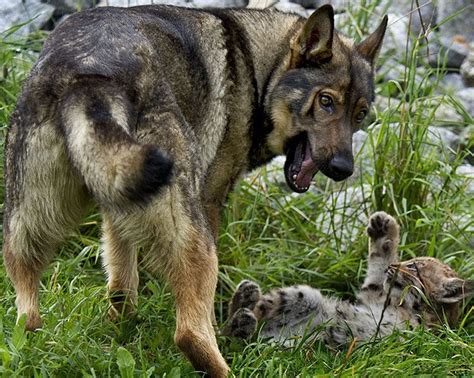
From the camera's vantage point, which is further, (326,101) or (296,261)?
(296,261)

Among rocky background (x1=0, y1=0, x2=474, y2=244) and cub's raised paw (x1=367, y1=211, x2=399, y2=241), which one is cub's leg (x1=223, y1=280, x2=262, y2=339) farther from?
rocky background (x1=0, y1=0, x2=474, y2=244)

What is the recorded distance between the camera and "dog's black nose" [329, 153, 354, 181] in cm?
475

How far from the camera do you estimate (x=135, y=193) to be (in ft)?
11.0

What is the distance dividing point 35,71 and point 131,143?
726 millimetres

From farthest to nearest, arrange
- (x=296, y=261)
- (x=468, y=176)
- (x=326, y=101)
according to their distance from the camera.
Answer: (x=468, y=176), (x=296, y=261), (x=326, y=101)

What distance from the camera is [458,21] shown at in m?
9.08

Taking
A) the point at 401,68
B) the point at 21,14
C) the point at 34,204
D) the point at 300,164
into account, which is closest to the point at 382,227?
the point at 300,164

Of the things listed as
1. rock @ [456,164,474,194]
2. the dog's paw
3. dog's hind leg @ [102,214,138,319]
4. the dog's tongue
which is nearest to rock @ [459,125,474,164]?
rock @ [456,164,474,194]

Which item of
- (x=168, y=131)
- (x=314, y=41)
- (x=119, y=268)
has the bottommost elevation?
(x=119, y=268)

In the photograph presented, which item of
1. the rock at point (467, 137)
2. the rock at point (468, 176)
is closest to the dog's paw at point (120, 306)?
the rock at point (468, 176)

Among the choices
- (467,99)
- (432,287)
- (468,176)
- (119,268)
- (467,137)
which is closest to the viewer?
(119,268)

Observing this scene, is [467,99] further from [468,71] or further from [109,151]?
[109,151]

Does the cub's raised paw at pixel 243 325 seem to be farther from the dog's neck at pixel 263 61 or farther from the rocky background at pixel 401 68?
the rocky background at pixel 401 68

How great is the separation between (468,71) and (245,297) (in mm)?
4335
